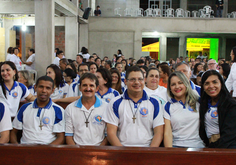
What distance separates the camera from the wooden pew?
171 centimetres

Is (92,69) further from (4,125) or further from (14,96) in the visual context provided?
(4,125)

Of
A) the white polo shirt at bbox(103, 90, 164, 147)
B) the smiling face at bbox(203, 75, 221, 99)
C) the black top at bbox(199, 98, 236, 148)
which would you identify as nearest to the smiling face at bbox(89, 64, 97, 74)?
the white polo shirt at bbox(103, 90, 164, 147)

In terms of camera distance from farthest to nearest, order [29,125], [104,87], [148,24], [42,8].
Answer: [148,24]
[42,8]
[104,87]
[29,125]

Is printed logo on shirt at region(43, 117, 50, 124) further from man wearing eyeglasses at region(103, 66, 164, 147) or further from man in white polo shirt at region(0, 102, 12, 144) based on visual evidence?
man wearing eyeglasses at region(103, 66, 164, 147)

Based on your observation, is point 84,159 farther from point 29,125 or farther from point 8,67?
point 8,67

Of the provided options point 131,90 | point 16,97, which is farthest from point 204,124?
point 16,97

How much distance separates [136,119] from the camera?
9.93ft

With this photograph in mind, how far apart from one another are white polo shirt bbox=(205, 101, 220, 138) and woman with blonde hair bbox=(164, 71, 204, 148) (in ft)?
0.37

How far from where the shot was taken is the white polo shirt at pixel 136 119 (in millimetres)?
2973

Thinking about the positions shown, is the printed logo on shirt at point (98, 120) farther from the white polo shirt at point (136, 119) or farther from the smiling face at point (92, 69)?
the smiling face at point (92, 69)

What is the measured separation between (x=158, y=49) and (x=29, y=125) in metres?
20.7

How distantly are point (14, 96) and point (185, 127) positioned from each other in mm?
2898

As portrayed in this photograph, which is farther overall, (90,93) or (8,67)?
(8,67)

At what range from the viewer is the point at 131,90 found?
3111mm
